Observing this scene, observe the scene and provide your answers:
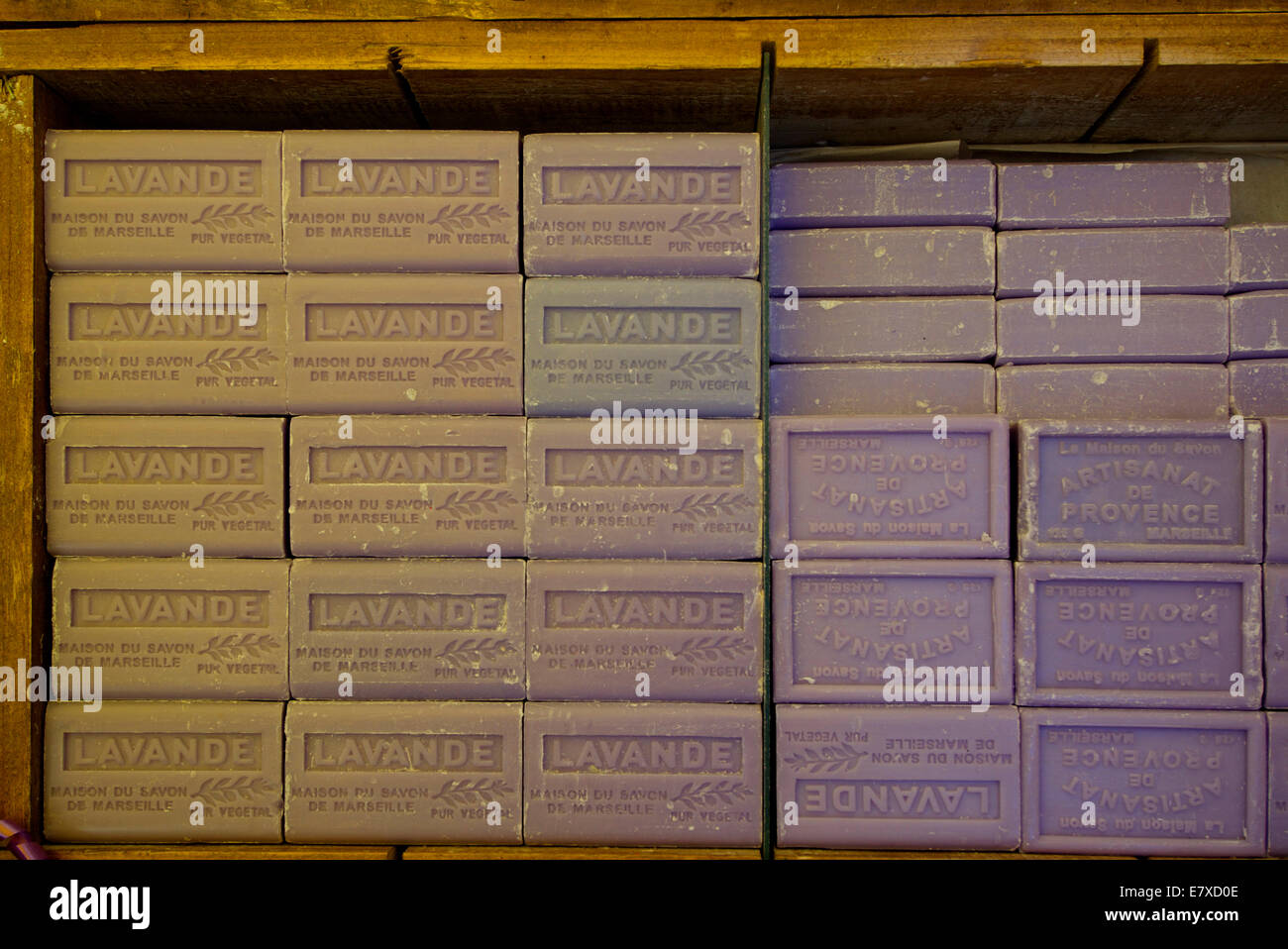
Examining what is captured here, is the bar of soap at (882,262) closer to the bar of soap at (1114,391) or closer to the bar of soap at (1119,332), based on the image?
the bar of soap at (1119,332)

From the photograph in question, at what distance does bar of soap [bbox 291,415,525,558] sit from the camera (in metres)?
1.49

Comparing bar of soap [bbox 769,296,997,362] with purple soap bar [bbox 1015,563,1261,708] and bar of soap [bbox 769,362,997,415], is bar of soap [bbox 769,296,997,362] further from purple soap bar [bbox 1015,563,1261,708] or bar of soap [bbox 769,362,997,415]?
purple soap bar [bbox 1015,563,1261,708]

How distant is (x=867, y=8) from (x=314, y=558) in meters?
1.54

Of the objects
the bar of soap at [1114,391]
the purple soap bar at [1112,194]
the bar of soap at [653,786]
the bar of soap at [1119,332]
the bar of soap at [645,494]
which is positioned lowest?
the bar of soap at [653,786]

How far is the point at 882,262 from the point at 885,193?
0.14 m

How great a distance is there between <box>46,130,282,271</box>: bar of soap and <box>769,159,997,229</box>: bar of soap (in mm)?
1046

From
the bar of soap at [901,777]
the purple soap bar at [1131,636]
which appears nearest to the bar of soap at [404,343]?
the bar of soap at [901,777]

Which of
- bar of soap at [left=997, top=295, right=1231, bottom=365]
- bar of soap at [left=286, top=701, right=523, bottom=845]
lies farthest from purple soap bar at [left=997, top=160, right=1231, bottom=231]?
bar of soap at [left=286, top=701, right=523, bottom=845]

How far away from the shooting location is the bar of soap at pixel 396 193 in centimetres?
148

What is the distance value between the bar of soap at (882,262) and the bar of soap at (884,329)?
3 centimetres

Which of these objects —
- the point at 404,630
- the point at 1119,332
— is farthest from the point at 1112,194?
the point at 404,630

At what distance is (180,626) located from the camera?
1509mm
